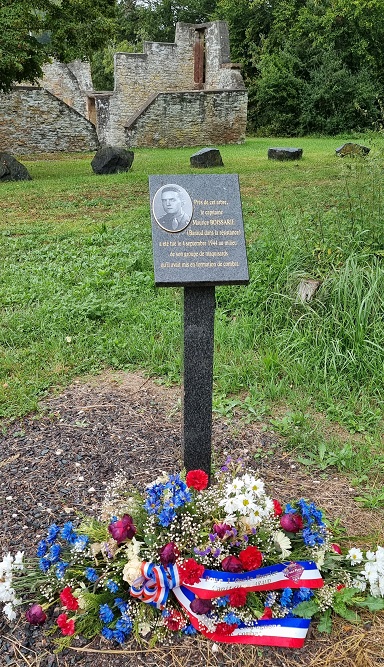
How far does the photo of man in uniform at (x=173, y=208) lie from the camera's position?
260 centimetres

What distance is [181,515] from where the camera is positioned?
2.27 m

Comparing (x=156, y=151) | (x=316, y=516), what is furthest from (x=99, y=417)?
(x=156, y=151)

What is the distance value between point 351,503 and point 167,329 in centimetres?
219

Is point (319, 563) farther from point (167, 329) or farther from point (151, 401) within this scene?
point (167, 329)

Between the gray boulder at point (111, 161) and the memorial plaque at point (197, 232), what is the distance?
11.3 metres

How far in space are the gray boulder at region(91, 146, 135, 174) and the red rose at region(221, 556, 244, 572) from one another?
1237 cm

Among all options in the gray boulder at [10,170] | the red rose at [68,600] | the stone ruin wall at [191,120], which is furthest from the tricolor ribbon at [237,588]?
the stone ruin wall at [191,120]

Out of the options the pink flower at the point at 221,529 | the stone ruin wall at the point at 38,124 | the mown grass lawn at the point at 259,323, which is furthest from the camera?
the stone ruin wall at the point at 38,124

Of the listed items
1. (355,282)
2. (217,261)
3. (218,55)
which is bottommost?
(355,282)

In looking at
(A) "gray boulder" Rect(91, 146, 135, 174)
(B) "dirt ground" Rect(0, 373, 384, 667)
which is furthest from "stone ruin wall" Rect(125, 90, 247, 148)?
(B) "dirt ground" Rect(0, 373, 384, 667)

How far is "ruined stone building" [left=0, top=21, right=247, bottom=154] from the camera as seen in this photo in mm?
19406

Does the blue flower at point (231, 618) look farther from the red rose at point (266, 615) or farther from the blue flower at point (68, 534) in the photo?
the blue flower at point (68, 534)

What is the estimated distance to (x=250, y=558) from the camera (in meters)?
2.11

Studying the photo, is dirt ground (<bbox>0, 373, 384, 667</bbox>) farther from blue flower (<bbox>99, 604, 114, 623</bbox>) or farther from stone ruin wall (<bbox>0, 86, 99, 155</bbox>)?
stone ruin wall (<bbox>0, 86, 99, 155</bbox>)
